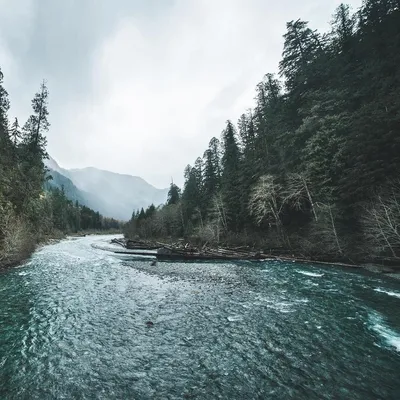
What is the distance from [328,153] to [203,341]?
2708cm

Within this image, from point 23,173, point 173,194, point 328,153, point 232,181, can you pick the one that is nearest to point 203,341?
point 328,153

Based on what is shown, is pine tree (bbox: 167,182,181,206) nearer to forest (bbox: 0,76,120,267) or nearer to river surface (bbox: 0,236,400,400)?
forest (bbox: 0,76,120,267)

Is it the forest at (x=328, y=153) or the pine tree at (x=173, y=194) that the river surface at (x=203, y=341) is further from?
the pine tree at (x=173, y=194)

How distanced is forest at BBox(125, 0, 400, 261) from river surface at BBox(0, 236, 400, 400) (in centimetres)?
750

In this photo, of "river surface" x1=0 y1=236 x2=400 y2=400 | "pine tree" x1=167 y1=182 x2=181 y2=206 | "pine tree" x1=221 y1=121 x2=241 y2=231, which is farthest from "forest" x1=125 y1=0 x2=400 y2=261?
"pine tree" x1=167 y1=182 x2=181 y2=206

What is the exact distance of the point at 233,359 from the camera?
25.7 ft

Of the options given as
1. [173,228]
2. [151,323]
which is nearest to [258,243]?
[151,323]

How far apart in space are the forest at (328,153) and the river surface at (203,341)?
7.50 metres

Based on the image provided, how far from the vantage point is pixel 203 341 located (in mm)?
9094

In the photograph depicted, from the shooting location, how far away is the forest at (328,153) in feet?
69.5

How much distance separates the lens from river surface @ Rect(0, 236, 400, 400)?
646 centimetres

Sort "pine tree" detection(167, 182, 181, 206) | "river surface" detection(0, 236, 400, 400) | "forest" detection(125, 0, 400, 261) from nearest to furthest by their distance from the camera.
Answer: "river surface" detection(0, 236, 400, 400)
"forest" detection(125, 0, 400, 261)
"pine tree" detection(167, 182, 181, 206)

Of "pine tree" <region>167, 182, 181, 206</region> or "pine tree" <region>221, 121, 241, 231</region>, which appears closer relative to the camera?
"pine tree" <region>221, 121, 241, 231</region>

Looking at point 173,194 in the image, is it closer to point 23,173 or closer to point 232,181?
point 232,181
